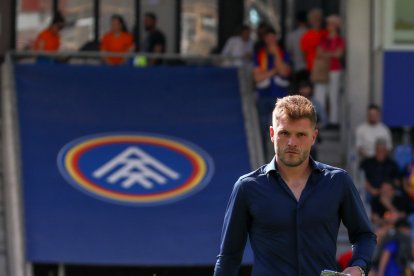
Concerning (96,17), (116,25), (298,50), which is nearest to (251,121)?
(298,50)

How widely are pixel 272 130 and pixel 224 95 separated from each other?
12293 millimetres

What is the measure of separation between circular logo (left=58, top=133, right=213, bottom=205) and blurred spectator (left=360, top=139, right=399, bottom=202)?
1948mm

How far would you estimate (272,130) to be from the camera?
5641mm

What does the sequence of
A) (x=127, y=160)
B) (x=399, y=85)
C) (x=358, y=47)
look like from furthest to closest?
(x=358, y=47), (x=399, y=85), (x=127, y=160)

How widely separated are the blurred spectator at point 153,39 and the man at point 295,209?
13.8 metres

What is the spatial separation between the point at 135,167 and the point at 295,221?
11.2 meters

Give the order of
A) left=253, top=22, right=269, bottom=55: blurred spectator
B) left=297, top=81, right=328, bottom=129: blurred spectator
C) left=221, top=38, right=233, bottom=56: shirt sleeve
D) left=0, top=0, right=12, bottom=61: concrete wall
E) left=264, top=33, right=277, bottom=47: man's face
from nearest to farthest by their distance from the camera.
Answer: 1. left=297, top=81, right=328, bottom=129: blurred spectator
2. left=264, top=33, right=277, bottom=47: man's face
3. left=253, top=22, right=269, bottom=55: blurred spectator
4. left=221, top=38, right=233, bottom=56: shirt sleeve
5. left=0, top=0, right=12, bottom=61: concrete wall

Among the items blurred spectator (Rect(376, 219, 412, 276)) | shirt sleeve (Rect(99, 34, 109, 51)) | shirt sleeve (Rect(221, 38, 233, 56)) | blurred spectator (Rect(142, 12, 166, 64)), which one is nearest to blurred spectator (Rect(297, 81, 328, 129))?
shirt sleeve (Rect(221, 38, 233, 56))

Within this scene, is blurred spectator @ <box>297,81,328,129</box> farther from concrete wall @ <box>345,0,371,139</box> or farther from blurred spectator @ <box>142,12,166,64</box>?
blurred spectator @ <box>142,12,166,64</box>

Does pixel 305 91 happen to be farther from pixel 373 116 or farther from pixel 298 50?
pixel 298 50

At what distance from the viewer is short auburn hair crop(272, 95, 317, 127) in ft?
18.0

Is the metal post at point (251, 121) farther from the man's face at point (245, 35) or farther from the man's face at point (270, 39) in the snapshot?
the man's face at point (245, 35)

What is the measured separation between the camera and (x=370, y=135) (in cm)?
1714

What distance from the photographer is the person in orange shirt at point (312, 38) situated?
18125mm
